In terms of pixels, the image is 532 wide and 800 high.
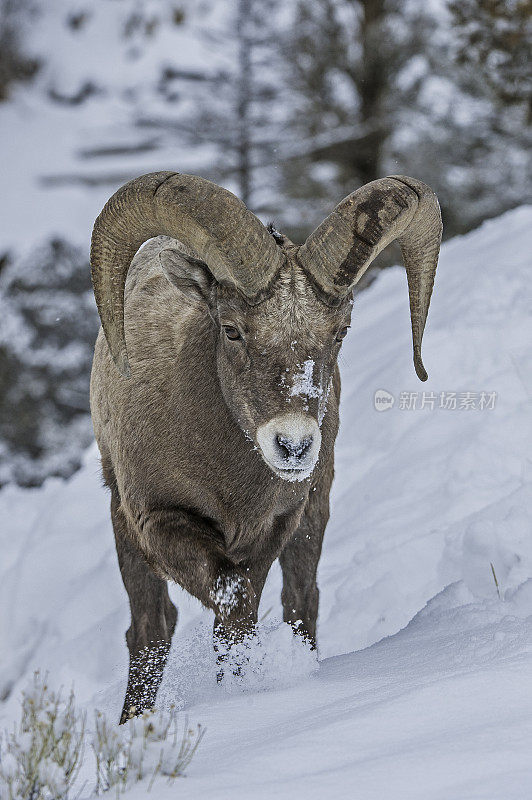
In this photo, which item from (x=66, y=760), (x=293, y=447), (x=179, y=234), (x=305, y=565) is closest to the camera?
(x=66, y=760)

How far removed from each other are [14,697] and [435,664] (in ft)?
13.6

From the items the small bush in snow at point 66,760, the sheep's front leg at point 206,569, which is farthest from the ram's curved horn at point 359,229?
the small bush in snow at point 66,760

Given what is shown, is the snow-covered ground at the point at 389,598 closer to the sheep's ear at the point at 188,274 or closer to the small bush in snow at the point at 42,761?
the small bush in snow at the point at 42,761

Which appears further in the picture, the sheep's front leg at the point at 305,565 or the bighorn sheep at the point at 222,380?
the sheep's front leg at the point at 305,565

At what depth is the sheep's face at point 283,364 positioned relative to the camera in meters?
3.81

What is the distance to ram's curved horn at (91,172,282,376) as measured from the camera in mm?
4098

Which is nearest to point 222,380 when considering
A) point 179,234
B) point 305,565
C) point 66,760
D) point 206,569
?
point 179,234

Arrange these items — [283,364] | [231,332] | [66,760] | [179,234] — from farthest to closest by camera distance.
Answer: [179,234] → [231,332] → [283,364] → [66,760]

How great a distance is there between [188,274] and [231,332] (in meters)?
0.47

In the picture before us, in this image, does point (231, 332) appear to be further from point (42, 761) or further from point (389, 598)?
point (389, 598)

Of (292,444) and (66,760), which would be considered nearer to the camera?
(66,760)

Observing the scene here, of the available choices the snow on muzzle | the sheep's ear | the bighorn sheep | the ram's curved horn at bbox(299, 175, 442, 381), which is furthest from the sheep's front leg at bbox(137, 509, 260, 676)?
the ram's curved horn at bbox(299, 175, 442, 381)

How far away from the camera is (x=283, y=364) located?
3984 millimetres

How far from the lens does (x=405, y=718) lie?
2.99 metres
